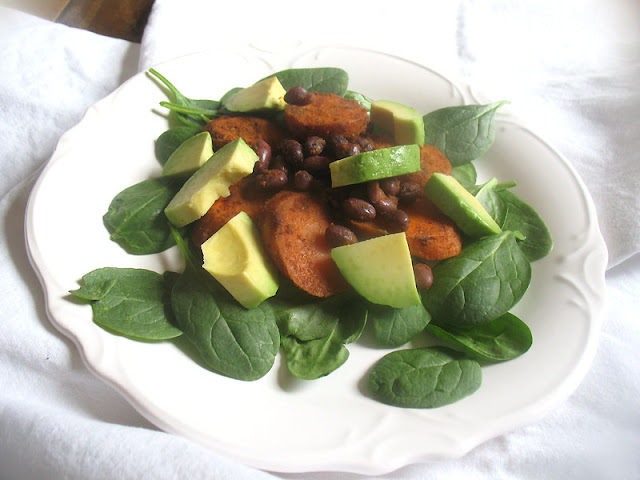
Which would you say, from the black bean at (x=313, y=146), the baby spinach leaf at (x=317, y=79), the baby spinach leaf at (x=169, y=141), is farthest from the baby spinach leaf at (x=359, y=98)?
the baby spinach leaf at (x=169, y=141)

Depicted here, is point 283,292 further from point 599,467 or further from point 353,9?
point 353,9

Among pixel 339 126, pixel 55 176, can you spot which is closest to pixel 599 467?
pixel 339 126

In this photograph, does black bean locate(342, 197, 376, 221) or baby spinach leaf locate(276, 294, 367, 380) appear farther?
black bean locate(342, 197, 376, 221)

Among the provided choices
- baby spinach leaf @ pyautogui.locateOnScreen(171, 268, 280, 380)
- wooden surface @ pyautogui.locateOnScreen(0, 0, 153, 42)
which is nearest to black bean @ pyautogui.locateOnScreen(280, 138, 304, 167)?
baby spinach leaf @ pyautogui.locateOnScreen(171, 268, 280, 380)

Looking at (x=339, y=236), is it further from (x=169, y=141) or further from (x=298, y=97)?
(x=169, y=141)

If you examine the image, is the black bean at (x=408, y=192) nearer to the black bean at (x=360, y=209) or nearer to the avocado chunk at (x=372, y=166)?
the avocado chunk at (x=372, y=166)

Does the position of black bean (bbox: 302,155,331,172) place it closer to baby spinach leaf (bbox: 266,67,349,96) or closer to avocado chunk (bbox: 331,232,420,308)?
avocado chunk (bbox: 331,232,420,308)
